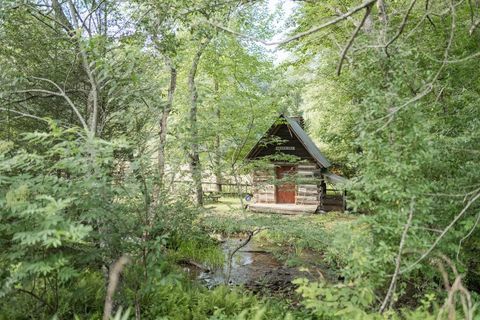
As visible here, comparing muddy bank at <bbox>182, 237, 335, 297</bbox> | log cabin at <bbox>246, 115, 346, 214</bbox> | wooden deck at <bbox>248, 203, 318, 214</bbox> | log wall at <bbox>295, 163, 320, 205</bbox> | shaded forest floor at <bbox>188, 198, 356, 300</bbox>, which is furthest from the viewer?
log wall at <bbox>295, 163, 320, 205</bbox>

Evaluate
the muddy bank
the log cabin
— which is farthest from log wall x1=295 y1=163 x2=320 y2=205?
the muddy bank

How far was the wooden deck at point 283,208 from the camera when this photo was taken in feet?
53.6

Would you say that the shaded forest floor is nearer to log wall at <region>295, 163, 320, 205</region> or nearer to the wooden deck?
the wooden deck

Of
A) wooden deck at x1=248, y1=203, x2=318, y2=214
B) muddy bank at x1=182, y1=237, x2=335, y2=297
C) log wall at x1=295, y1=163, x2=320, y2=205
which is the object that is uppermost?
log wall at x1=295, y1=163, x2=320, y2=205

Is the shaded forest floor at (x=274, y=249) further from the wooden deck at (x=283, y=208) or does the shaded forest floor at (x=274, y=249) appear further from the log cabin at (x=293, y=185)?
the log cabin at (x=293, y=185)

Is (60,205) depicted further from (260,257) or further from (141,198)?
(260,257)

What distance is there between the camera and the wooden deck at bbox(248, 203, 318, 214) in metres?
16.3

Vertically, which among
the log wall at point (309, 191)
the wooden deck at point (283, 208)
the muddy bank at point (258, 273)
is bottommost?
the muddy bank at point (258, 273)

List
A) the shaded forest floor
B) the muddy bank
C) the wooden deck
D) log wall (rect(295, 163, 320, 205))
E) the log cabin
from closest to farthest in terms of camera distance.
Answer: the shaded forest floor → the muddy bank → the wooden deck → the log cabin → log wall (rect(295, 163, 320, 205))

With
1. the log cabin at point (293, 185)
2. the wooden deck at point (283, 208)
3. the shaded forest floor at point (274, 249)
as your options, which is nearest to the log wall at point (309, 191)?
the log cabin at point (293, 185)

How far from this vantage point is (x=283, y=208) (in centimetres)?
1666

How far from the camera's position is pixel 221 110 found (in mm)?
10922

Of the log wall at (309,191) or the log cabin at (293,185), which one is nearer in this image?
the log cabin at (293,185)

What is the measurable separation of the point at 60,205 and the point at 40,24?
489cm
